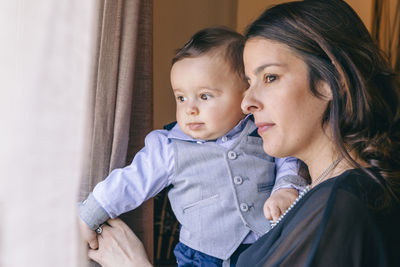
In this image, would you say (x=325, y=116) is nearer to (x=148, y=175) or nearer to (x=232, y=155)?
(x=232, y=155)

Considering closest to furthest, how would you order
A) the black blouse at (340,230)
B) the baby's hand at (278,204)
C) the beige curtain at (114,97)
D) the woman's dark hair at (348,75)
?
the black blouse at (340,230), the woman's dark hair at (348,75), the baby's hand at (278,204), the beige curtain at (114,97)

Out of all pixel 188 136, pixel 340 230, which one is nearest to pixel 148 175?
pixel 188 136

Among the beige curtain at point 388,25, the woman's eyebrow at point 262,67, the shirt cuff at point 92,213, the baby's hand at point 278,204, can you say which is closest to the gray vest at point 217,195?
the baby's hand at point 278,204

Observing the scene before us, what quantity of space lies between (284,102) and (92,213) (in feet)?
2.14

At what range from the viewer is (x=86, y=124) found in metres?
1.57

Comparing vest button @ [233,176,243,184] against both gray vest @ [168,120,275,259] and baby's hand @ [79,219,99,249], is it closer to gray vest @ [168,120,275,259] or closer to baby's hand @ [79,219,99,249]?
gray vest @ [168,120,275,259]

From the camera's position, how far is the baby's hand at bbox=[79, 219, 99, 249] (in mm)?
1562

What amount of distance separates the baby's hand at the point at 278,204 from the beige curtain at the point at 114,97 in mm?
408

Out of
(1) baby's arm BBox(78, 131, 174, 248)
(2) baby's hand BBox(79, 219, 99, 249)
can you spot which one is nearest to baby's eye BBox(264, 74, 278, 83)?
(1) baby's arm BBox(78, 131, 174, 248)

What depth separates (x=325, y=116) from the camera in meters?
1.38

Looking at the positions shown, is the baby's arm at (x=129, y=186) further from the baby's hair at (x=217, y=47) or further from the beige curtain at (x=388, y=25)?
the beige curtain at (x=388, y=25)

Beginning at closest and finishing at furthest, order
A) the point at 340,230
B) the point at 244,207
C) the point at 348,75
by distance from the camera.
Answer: the point at 340,230 < the point at 348,75 < the point at 244,207

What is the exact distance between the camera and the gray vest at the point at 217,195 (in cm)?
163

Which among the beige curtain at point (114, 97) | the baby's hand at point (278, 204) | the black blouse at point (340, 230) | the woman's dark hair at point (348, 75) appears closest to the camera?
the black blouse at point (340, 230)
